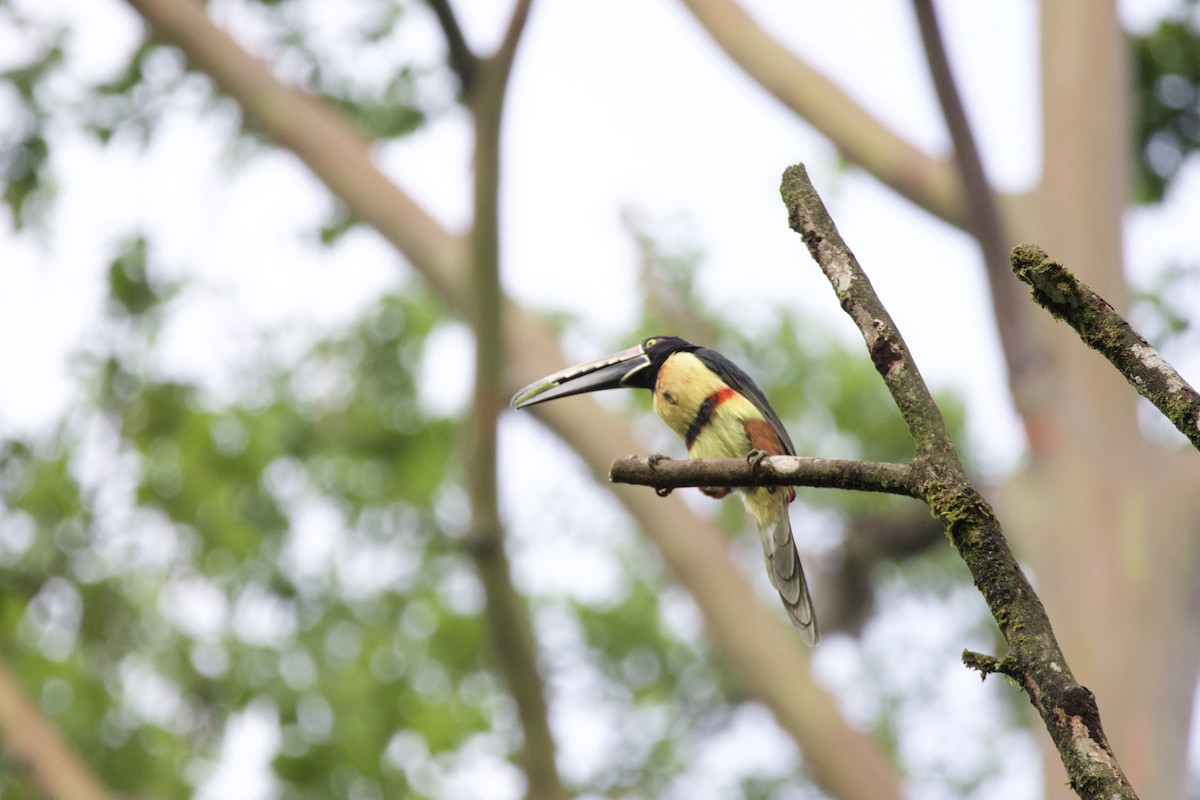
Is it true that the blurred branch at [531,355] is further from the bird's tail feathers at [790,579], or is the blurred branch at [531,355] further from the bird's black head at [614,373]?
the bird's tail feathers at [790,579]

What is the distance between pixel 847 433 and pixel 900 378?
11680mm

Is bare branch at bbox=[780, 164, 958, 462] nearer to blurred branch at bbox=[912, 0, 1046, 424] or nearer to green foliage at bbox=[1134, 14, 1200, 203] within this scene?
blurred branch at bbox=[912, 0, 1046, 424]

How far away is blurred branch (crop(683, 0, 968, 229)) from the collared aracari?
447 centimetres

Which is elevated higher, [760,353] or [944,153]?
[760,353]

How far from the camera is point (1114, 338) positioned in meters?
1.92

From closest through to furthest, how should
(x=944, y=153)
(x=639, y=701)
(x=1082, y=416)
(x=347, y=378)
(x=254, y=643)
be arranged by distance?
(x=1082, y=416)
(x=944, y=153)
(x=254, y=643)
(x=347, y=378)
(x=639, y=701)

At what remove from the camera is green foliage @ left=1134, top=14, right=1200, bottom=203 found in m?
8.29

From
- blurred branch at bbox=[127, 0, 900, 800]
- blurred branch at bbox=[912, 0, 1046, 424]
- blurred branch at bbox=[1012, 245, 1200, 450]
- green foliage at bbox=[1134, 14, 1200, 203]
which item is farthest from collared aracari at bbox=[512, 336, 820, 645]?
green foliage at bbox=[1134, 14, 1200, 203]

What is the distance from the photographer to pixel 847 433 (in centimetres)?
1362

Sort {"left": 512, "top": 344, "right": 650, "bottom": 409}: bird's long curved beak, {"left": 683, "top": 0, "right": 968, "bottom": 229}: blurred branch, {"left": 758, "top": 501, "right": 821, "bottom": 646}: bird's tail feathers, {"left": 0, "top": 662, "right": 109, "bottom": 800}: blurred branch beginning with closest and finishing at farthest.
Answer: {"left": 758, "top": 501, "right": 821, "bottom": 646}: bird's tail feathers → {"left": 512, "top": 344, "right": 650, "bottom": 409}: bird's long curved beak → {"left": 0, "top": 662, "right": 109, "bottom": 800}: blurred branch → {"left": 683, "top": 0, "right": 968, "bottom": 229}: blurred branch

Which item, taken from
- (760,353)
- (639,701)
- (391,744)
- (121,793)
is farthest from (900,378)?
(639,701)

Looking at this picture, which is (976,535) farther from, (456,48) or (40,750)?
(40,750)

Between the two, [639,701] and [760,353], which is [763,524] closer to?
[760,353]

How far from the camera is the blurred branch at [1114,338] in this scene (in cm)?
187
